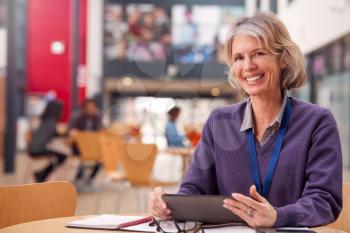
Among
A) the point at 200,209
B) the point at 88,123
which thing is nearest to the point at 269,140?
the point at 200,209

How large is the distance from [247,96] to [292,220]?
0.57m

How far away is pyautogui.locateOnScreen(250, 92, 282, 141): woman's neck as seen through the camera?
6.32 ft

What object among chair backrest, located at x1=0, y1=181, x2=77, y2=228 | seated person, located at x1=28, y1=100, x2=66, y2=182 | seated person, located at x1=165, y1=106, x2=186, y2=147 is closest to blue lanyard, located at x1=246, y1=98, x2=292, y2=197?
chair backrest, located at x1=0, y1=181, x2=77, y2=228

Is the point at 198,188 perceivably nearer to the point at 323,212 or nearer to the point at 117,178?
the point at 323,212

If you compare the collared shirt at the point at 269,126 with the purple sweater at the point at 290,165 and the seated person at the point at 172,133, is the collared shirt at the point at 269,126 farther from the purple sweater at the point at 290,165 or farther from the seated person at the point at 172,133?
the seated person at the point at 172,133

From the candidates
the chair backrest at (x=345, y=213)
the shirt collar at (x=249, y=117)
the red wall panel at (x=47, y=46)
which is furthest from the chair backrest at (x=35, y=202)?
the red wall panel at (x=47, y=46)

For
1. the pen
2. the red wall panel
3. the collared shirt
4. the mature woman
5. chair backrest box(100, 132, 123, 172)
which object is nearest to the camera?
the pen

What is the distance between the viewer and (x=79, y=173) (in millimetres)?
8438

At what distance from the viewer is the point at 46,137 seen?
7.18 metres

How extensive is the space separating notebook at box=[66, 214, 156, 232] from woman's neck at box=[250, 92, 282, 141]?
0.47m

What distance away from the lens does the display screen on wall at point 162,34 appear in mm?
21812

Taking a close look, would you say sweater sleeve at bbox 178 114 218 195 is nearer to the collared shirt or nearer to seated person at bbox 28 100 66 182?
the collared shirt

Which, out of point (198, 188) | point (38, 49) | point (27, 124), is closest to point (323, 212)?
point (198, 188)

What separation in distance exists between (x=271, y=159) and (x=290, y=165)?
0.19 feet
